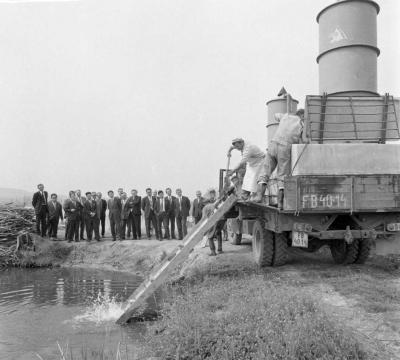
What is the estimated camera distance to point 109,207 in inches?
556

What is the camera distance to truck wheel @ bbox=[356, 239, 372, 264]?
24.4 ft

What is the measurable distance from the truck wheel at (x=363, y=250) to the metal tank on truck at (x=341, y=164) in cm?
2

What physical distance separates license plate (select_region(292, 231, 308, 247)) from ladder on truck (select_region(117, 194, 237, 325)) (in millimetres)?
1449

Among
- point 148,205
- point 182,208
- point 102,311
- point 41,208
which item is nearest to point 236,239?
point 182,208

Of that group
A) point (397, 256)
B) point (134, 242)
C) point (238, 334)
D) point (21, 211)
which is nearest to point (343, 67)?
point (397, 256)

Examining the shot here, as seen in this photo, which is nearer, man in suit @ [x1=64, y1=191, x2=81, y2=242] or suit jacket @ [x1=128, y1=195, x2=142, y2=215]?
suit jacket @ [x1=128, y1=195, x2=142, y2=215]

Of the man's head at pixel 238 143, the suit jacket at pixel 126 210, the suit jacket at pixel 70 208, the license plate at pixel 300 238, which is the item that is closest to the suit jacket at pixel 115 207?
the suit jacket at pixel 126 210

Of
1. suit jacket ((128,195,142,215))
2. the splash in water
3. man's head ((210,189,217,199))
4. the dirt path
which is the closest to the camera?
the dirt path

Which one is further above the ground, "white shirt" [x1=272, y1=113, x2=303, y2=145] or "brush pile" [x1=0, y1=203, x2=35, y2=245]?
"white shirt" [x1=272, y1=113, x2=303, y2=145]

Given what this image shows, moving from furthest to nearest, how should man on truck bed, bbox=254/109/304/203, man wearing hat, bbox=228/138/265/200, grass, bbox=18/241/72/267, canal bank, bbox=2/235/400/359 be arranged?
grass, bbox=18/241/72/267 → man wearing hat, bbox=228/138/265/200 → man on truck bed, bbox=254/109/304/203 → canal bank, bbox=2/235/400/359

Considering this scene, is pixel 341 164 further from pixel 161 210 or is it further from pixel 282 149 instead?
pixel 161 210

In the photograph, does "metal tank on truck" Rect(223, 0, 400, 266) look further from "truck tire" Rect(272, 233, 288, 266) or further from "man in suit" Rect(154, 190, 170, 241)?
"man in suit" Rect(154, 190, 170, 241)

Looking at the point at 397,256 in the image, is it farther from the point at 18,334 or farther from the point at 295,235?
the point at 18,334

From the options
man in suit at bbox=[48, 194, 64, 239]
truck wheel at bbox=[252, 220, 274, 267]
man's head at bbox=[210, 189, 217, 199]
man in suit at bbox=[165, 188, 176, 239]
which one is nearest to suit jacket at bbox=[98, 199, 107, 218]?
man in suit at bbox=[48, 194, 64, 239]
